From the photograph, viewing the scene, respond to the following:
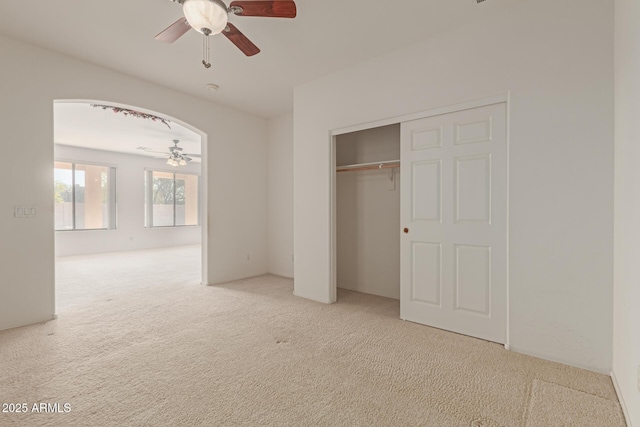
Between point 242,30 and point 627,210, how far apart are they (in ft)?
10.7

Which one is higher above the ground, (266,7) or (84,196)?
(266,7)

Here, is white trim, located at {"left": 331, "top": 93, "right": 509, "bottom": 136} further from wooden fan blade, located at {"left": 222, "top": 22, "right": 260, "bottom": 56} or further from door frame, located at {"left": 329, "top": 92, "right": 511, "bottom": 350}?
wooden fan blade, located at {"left": 222, "top": 22, "right": 260, "bottom": 56}

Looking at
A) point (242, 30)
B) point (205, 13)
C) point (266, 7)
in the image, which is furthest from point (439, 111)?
point (205, 13)

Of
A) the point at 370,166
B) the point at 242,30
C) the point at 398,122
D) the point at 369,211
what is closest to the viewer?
the point at 242,30

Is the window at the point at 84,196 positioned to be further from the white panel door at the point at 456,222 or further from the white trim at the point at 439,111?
the white panel door at the point at 456,222

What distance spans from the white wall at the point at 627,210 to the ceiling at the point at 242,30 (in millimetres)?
1029

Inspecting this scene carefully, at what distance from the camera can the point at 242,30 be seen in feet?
9.23

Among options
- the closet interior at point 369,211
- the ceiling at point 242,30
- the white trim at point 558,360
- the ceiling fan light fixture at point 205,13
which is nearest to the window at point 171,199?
the ceiling at point 242,30

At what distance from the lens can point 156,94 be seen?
13.3ft

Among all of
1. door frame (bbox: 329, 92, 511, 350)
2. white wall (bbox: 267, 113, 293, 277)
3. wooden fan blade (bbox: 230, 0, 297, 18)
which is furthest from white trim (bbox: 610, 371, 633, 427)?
white wall (bbox: 267, 113, 293, 277)

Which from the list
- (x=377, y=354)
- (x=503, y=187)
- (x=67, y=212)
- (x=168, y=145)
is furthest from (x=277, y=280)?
(x=67, y=212)

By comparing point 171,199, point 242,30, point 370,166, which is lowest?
point 171,199

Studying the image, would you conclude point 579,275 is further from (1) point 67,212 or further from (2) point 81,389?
(1) point 67,212

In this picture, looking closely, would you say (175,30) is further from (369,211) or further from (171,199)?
(171,199)
